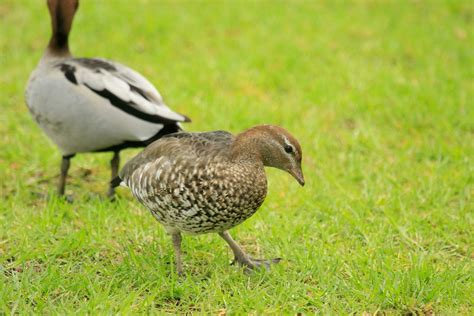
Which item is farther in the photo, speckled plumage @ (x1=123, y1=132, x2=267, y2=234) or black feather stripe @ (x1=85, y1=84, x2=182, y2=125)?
black feather stripe @ (x1=85, y1=84, x2=182, y2=125)

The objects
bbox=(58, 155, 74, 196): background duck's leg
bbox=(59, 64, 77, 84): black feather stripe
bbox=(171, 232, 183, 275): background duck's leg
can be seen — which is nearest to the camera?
bbox=(171, 232, 183, 275): background duck's leg

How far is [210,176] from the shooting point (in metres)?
3.55

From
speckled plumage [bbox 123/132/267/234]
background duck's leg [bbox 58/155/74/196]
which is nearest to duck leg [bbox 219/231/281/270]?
speckled plumage [bbox 123/132/267/234]

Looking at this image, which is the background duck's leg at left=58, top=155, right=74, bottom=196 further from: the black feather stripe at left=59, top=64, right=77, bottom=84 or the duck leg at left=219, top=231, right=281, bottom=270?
the duck leg at left=219, top=231, right=281, bottom=270

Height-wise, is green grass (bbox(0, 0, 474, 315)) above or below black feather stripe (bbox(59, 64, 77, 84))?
below

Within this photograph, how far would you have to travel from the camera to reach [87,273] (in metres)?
3.86

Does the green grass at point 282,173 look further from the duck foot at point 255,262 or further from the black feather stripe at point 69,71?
the black feather stripe at point 69,71

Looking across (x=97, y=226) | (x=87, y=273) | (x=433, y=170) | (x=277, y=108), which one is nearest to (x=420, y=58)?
(x=277, y=108)

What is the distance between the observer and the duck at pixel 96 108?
182 inches

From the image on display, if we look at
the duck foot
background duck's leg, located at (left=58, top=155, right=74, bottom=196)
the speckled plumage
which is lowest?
the duck foot

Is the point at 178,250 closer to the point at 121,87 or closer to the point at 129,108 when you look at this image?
the point at 129,108

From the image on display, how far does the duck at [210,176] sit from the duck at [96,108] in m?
0.71

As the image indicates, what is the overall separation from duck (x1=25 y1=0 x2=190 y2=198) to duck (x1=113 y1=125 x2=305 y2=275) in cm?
71

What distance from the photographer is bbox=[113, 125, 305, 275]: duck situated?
139 inches
